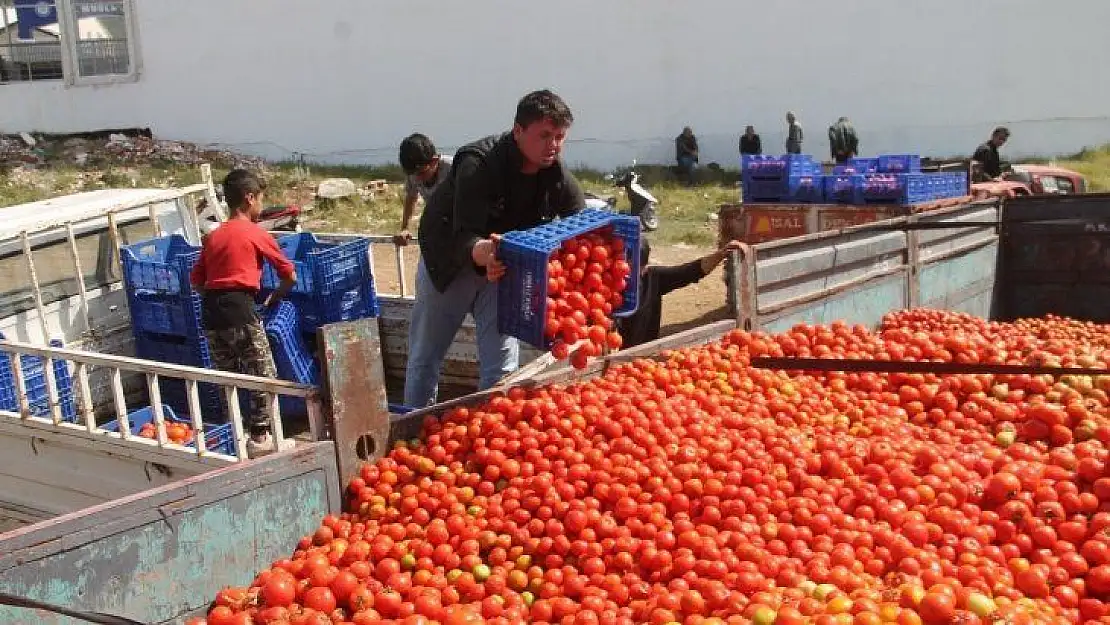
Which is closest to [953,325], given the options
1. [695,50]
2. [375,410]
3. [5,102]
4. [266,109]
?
[375,410]

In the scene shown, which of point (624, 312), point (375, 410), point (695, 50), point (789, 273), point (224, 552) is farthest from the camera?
point (695, 50)

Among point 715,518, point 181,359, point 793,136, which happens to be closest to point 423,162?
point 181,359

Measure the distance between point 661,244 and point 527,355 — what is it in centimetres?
970

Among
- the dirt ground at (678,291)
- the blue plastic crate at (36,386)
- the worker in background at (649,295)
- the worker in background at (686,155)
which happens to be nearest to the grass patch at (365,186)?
the worker in background at (686,155)

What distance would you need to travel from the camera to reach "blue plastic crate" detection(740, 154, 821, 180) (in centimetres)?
1025

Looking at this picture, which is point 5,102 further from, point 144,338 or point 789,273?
point 789,273

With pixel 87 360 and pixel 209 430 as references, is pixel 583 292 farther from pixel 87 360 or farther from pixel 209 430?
pixel 209 430

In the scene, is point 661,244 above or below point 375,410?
below

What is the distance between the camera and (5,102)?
→ 24.8 meters

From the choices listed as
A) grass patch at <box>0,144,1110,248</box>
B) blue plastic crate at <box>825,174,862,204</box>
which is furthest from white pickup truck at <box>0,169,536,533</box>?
grass patch at <box>0,144,1110,248</box>

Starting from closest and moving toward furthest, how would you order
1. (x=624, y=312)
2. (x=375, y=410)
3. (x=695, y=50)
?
(x=375, y=410) < (x=624, y=312) < (x=695, y=50)

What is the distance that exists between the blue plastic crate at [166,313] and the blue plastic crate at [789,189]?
5977 mm

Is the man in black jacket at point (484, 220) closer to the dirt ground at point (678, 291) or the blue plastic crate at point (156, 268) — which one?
the blue plastic crate at point (156, 268)

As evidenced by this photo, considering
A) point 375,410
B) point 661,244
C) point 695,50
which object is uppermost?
point 695,50
